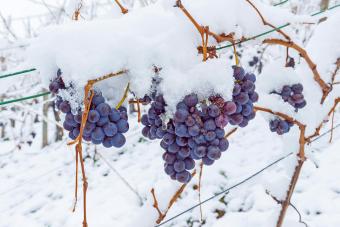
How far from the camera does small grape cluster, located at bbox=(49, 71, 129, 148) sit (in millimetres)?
742

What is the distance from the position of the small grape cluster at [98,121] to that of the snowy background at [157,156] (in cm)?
5

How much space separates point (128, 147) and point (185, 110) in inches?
167

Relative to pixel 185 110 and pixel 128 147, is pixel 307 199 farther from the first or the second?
pixel 128 147

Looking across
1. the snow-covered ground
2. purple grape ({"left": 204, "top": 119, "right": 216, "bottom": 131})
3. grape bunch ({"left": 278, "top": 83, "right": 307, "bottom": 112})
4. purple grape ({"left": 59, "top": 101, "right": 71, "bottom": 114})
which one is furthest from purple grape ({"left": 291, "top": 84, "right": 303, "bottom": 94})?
purple grape ({"left": 59, "top": 101, "right": 71, "bottom": 114})

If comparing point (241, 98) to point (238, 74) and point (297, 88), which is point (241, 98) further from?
point (297, 88)

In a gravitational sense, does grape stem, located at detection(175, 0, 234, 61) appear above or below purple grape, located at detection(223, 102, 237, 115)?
above

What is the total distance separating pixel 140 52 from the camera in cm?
79

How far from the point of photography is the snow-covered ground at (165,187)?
248 cm

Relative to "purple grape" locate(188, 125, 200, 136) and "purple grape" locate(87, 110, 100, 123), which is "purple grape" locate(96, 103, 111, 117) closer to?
"purple grape" locate(87, 110, 100, 123)

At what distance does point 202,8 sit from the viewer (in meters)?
0.86

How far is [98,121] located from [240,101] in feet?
1.14

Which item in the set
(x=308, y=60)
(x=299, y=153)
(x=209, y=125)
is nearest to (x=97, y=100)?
(x=209, y=125)

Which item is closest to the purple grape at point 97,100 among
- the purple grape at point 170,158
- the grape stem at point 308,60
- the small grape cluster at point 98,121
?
the small grape cluster at point 98,121

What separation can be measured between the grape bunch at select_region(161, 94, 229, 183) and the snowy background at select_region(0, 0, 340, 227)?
0.05 meters
